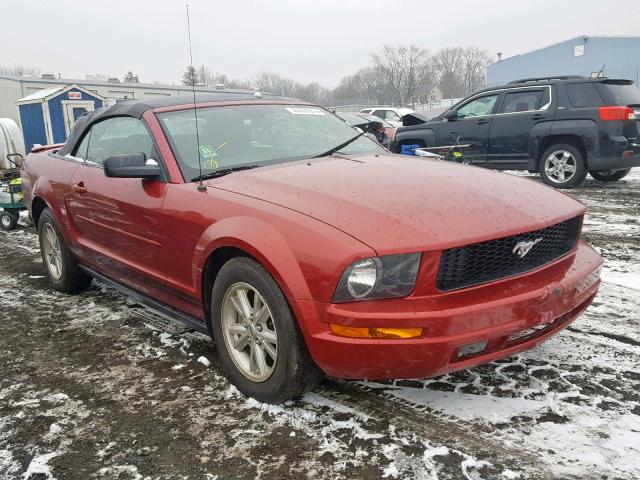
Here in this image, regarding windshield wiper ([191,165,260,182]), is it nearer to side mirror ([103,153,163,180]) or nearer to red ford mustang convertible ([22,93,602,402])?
red ford mustang convertible ([22,93,602,402])

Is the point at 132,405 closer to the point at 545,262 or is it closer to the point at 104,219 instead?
the point at 104,219

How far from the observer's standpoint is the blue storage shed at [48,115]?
20781mm

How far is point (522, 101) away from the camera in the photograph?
9375 mm

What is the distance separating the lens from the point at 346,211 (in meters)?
2.44

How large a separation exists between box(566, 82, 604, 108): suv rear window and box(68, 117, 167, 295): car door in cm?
745

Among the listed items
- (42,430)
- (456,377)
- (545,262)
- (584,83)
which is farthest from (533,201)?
(584,83)

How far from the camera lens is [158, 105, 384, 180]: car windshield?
3.30 meters

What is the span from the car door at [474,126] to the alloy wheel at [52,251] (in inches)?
292

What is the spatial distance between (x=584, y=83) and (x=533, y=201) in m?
7.07

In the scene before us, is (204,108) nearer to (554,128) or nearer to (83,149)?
(83,149)

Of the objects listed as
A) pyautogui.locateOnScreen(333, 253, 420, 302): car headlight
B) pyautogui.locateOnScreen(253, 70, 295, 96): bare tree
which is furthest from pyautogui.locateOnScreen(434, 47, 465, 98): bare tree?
pyautogui.locateOnScreen(333, 253, 420, 302): car headlight

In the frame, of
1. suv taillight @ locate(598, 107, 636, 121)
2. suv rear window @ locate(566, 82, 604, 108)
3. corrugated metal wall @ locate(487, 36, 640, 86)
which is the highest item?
corrugated metal wall @ locate(487, 36, 640, 86)

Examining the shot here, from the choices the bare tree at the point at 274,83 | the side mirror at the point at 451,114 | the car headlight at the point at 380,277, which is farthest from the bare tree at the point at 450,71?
the car headlight at the point at 380,277

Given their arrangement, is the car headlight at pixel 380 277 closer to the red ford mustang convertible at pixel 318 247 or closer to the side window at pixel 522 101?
the red ford mustang convertible at pixel 318 247
